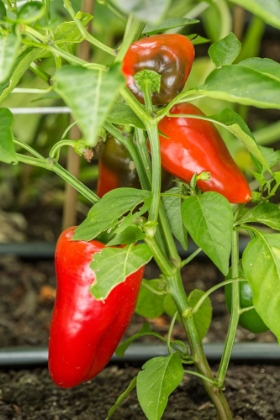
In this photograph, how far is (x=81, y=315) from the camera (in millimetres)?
819

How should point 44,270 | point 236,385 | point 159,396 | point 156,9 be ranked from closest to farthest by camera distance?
point 156,9 → point 159,396 → point 236,385 → point 44,270

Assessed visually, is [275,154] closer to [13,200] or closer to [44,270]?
[44,270]

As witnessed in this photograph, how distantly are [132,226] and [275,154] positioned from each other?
229 mm

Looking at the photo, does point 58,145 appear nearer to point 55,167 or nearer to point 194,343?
point 55,167

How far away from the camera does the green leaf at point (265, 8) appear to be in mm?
497

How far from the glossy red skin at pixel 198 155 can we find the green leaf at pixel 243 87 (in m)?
0.15

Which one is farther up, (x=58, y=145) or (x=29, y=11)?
(x=29, y=11)

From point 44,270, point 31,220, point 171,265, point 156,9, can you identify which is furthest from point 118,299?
point 31,220

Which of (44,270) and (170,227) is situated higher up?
(170,227)

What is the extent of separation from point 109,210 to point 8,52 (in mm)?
205

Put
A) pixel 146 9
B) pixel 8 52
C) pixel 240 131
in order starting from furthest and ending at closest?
pixel 240 131 → pixel 8 52 → pixel 146 9

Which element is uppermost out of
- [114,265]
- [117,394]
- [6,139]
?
[6,139]

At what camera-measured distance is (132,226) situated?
0.74 meters

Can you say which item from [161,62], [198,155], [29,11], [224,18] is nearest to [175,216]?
[198,155]
